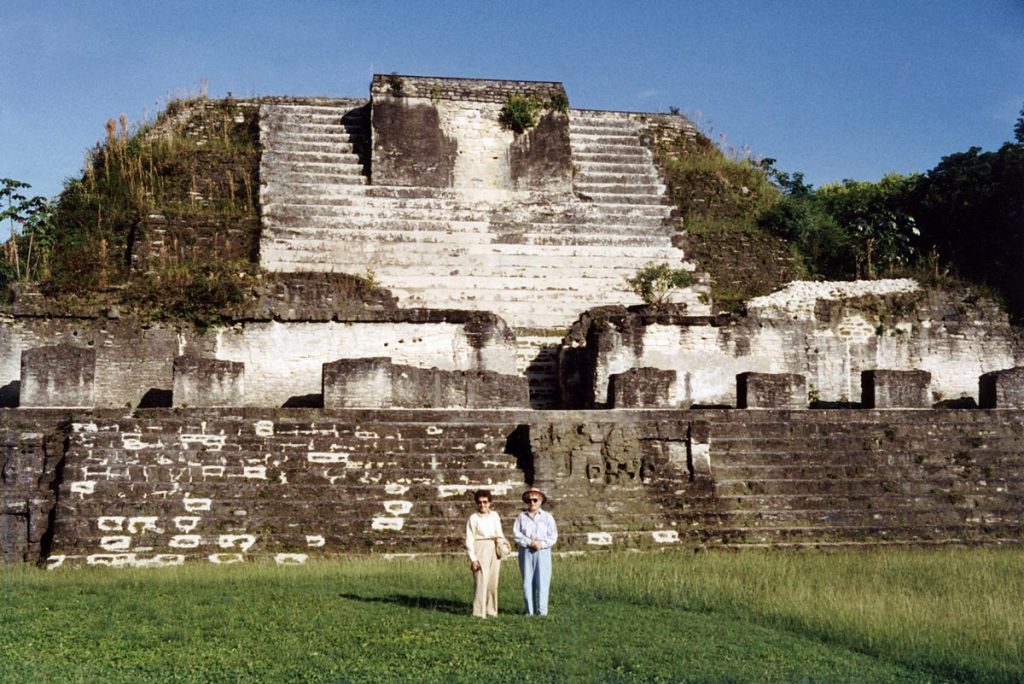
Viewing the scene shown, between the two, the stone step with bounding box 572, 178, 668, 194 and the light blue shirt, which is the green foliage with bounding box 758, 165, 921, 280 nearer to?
the stone step with bounding box 572, 178, 668, 194

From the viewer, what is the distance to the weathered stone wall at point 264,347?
14773 mm

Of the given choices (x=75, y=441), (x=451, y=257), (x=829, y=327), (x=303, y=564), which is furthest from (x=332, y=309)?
(x=829, y=327)

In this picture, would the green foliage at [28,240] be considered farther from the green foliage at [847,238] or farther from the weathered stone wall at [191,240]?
the green foliage at [847,238]

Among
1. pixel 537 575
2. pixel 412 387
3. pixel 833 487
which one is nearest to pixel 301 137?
pixel 412 387

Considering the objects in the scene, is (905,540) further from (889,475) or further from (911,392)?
(911,392)

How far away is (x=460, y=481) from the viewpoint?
1166 centimetres

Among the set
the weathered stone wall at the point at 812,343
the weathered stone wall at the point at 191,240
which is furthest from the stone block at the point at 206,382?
the weathered stone wall at the point at 191,240

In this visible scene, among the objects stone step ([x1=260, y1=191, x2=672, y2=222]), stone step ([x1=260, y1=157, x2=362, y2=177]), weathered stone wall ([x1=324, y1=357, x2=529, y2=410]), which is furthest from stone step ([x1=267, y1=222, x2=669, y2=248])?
weathered stone wall ([x1=324, y1=357, x2=529, y2=410])

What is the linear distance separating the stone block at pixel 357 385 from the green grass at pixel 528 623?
2.80m

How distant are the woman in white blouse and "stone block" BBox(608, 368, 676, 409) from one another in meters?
5.31

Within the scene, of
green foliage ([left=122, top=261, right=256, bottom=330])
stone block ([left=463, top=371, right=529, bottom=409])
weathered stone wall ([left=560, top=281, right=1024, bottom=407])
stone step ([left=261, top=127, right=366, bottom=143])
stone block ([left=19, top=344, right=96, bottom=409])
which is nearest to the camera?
stone block ([left=19, top=344, right=96, bottom=409])

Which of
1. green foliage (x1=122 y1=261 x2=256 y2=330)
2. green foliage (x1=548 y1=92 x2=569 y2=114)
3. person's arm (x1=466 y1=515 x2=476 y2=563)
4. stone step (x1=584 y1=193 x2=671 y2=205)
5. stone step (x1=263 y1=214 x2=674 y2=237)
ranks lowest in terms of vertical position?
person's arm (x1=466 y1=515 x2=476 y2=563)

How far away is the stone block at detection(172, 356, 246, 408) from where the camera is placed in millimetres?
12766

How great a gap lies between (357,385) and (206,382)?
1625 millimetres
